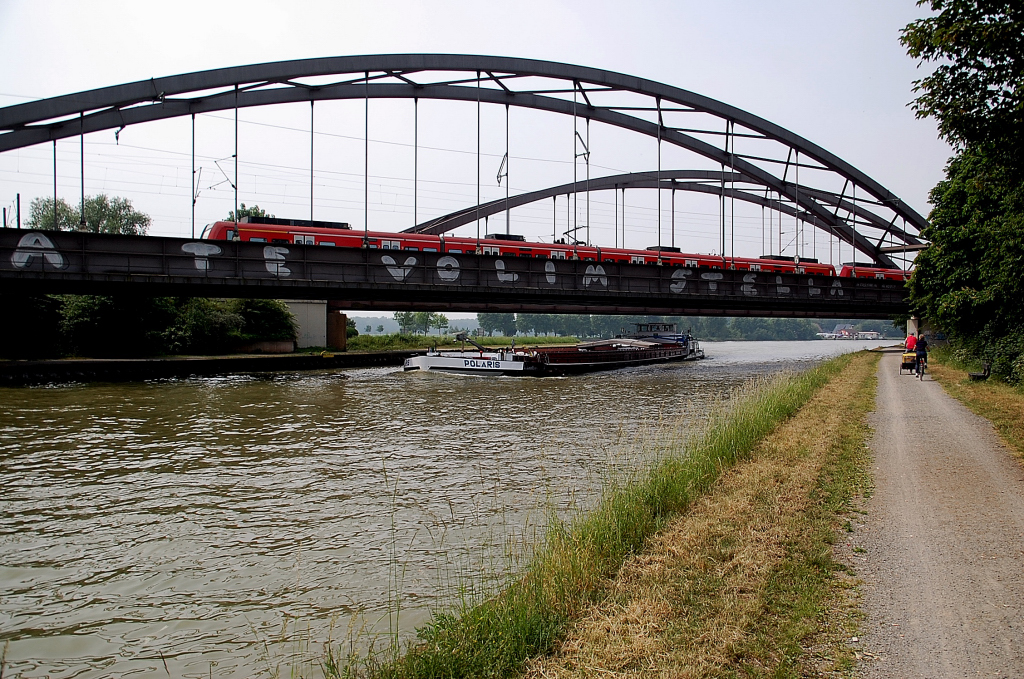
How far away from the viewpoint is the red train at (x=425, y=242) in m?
31.9

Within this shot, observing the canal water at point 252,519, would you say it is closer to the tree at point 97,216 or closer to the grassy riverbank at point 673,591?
the grassy riverbank at point 673,591

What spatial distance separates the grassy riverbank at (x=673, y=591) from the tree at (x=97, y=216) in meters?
81.3

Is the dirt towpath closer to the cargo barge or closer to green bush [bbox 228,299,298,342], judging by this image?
the cargo barge

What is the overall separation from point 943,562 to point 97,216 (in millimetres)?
87965

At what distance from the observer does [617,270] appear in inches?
1393

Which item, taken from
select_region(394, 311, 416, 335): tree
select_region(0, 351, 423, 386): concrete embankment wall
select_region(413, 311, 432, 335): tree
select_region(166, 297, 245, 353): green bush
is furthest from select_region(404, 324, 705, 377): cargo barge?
select_region(413, 311, 432, 335): tree

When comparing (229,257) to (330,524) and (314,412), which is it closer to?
(314,412)

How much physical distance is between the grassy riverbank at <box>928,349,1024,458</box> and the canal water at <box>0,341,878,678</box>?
6.65 m

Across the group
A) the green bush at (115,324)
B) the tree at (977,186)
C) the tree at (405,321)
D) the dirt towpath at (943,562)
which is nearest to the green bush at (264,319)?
the green bush at (115,324)

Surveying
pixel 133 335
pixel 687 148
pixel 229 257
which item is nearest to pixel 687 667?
pixel 229 257

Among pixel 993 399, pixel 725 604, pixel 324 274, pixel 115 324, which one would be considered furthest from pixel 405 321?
pixel 725 604

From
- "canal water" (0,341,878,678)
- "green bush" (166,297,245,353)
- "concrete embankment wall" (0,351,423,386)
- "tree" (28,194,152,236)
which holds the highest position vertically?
"tree" (28,194,152,236)

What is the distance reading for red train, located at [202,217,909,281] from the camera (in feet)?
105

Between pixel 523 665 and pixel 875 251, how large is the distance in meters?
68.4
